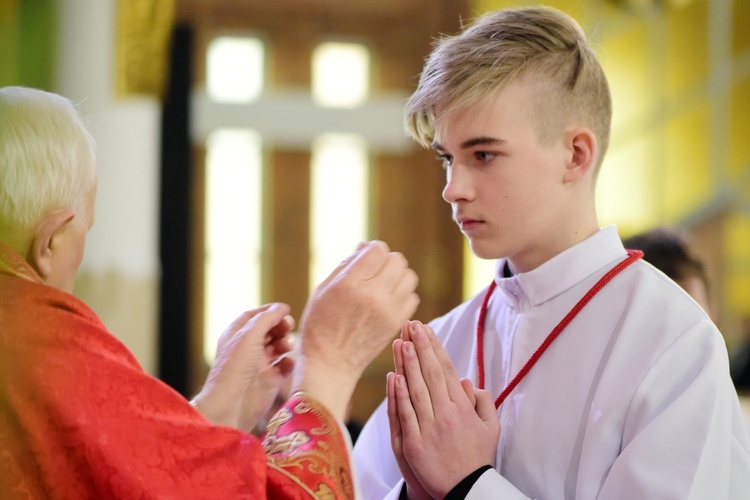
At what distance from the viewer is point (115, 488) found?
1.32 m

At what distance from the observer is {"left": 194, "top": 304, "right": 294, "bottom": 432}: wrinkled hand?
6.09 ft

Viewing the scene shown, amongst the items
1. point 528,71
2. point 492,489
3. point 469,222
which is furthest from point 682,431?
Result: point 528,71

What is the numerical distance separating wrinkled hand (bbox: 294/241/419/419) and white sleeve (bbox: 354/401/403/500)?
0.38 metres

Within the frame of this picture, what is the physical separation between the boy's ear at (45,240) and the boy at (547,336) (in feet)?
2.02

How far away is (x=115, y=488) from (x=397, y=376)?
533 mm

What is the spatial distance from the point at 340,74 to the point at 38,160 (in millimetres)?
4436

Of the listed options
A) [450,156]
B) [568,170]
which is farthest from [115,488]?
[568,170]

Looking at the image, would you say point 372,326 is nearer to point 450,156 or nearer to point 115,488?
point 450,156

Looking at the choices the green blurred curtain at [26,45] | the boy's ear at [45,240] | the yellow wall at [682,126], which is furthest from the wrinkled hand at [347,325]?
the yellow wall at [682,126]

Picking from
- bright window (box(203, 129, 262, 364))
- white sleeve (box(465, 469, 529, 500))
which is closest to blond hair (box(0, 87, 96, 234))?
white sleeve (box(465, 469, 529, 500))

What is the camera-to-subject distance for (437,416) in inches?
63.2

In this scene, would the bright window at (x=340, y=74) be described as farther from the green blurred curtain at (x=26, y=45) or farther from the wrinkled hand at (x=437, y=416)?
the wrinkled hand at (x=437, y=416)

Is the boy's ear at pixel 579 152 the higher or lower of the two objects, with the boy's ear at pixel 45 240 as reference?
higher

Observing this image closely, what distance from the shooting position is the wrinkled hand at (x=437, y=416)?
160 centimetres
